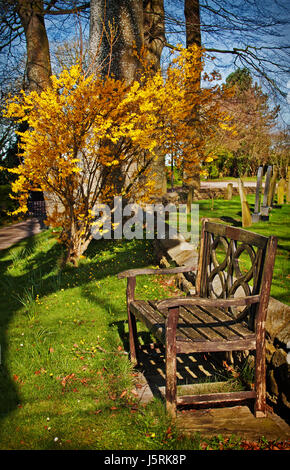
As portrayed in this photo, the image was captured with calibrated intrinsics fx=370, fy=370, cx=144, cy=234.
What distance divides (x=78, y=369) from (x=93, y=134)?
3.18 m

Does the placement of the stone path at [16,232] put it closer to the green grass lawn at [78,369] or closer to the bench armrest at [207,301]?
the green grass lawn at [78,369]

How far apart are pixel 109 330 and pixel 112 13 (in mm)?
5337

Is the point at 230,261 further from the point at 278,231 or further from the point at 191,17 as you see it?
the point at 191,17

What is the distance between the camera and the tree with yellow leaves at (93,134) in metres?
4.57

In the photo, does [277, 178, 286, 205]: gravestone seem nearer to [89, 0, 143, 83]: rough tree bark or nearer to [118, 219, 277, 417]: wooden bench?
[89, 0, 143, 83]: rough tree bark

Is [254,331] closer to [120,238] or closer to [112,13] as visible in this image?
[120,238]

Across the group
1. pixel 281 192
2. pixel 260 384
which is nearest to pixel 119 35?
pixel 260 384

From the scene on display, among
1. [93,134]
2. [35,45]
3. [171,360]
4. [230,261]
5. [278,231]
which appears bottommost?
[171,360]

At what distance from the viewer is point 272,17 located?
9539 millimetres

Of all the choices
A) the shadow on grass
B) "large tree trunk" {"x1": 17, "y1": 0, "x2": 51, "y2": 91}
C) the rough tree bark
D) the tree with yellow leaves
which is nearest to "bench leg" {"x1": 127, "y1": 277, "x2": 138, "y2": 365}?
the shadow on grass

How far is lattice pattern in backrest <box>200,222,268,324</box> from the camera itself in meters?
2.41

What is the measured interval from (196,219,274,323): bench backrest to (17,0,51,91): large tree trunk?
7.65 m
